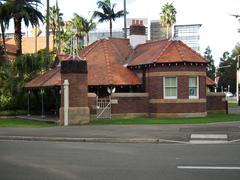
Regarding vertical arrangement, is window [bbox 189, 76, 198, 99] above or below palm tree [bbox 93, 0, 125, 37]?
below

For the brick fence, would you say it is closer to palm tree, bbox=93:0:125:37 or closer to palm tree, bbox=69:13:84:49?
palm tree, bbox=93:0:125:37

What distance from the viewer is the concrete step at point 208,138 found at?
19766 millimetres

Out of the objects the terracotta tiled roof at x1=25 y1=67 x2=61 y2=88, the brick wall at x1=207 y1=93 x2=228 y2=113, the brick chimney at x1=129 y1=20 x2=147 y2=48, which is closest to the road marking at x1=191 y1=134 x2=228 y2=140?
the terracotta tiled roof at x1=25 y1=67 x2=61 y2=88

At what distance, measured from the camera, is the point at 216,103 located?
39062 millimetres

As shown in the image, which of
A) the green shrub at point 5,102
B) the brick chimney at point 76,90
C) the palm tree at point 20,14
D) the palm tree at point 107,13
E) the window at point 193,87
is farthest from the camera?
the palm tree at point 107,13

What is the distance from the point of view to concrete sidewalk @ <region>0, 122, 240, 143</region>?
808 inches

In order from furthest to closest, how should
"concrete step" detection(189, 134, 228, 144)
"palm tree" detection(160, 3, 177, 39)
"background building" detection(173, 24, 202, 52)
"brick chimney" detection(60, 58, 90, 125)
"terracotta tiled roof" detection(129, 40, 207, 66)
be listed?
"background building" detection(173, 24, 202, 52) → "palm tree" detection(160, 3, 177, 39) → "terracotta tiled roof" detection(129, 40, 207, 66) → "brick chimney" detection(60, 58, 90, 125) → "concrete step" detection(189, 134, 228, 144)

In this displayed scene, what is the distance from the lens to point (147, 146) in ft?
59.8

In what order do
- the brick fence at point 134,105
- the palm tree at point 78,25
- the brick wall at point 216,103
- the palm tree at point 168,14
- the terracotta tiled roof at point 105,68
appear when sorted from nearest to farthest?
the brick fence at point 134,105
the terracotta tiled roof at point 105,68
the brick wall at point 216,103
the palm tree at point 78,25
the palm tree at point 168,14

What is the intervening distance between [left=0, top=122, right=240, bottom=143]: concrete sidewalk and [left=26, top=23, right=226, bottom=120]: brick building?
9.16 meters

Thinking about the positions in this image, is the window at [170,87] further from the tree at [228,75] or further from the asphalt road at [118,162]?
the tree at [228,75]

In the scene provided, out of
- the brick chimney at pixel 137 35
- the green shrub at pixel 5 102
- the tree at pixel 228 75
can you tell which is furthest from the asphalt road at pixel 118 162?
the tree at pixel 228 75

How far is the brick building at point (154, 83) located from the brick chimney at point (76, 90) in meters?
4.62

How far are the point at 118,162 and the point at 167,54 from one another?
2229cm
